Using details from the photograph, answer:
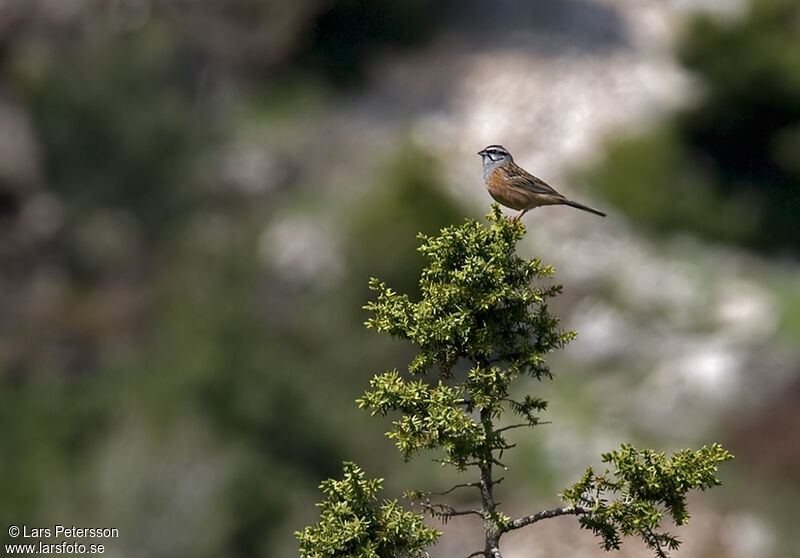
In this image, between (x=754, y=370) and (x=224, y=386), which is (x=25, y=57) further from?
(x=754, y=370)

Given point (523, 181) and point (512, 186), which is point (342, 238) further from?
point (512, 186)

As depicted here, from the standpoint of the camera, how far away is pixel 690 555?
91.9 feet

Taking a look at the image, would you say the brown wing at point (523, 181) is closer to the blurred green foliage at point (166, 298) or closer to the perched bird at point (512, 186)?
the perched bird at point (512, 186)

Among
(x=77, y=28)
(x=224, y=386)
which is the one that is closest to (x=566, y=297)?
(x=224, y=386)

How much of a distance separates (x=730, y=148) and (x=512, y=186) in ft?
123

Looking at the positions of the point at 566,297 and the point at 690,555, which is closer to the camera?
the point at 690,555

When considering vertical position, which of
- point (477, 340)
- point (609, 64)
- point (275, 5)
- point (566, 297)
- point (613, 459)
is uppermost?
point (275, 5)

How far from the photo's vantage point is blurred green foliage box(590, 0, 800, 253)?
43188 mm

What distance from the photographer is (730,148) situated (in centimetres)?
4606

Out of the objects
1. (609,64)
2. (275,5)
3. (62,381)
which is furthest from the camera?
(275,5)

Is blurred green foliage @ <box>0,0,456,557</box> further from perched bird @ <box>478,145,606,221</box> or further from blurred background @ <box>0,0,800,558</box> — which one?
perched bird @ <box>478,145,606,221</box>

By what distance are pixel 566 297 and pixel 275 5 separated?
2296cm

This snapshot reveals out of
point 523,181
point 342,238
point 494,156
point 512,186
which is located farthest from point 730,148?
point 512,186

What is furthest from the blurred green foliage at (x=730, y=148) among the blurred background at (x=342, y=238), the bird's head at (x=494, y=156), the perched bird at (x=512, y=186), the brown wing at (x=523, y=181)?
the brown wing at (x=523, y=181)
